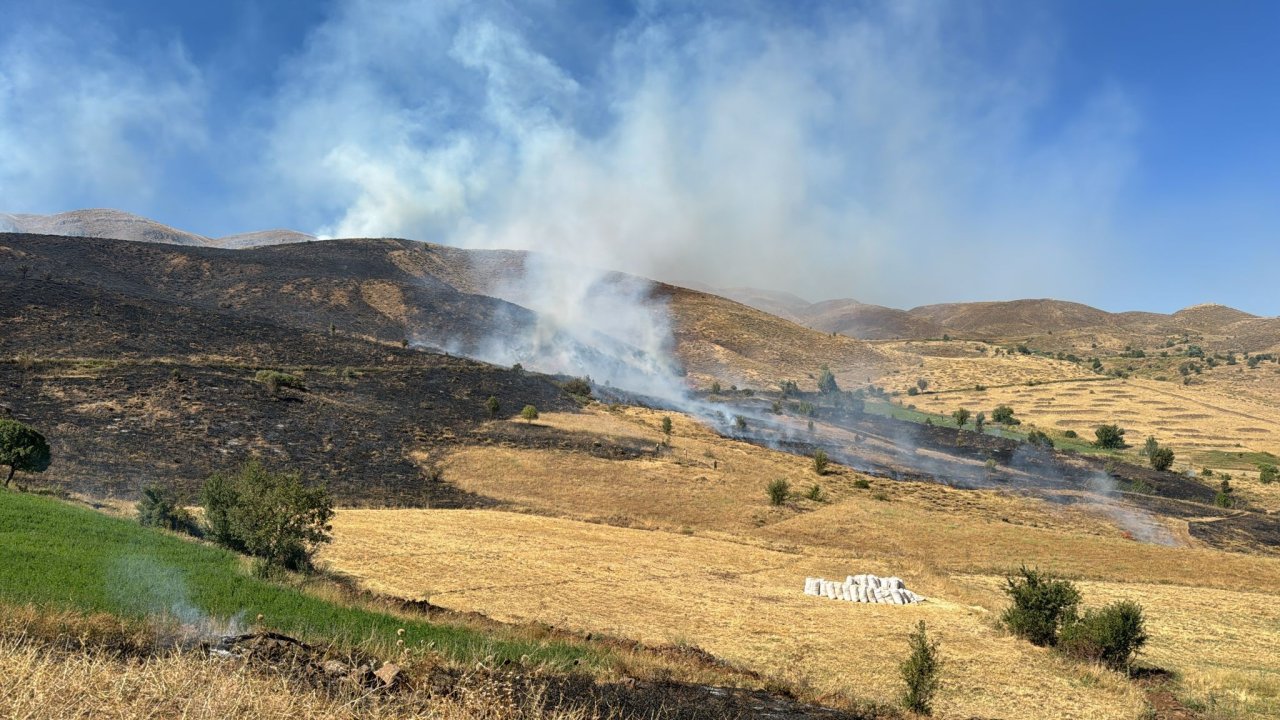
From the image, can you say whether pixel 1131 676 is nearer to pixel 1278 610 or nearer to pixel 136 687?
pixel 1278 610

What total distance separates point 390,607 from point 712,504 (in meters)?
28.6

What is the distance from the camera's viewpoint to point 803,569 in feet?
99.2

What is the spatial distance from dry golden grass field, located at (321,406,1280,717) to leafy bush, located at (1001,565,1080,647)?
79cm

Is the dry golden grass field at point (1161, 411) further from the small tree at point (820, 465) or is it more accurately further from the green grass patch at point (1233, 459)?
the small tree at point (820, 465)

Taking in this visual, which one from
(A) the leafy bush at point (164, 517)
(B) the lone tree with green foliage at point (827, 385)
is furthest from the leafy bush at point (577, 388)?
(A) the leafy bush at point (164, 517)

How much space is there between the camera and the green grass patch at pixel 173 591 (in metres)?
11.4

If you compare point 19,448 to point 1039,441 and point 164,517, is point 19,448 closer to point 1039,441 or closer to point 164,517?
point 164,517

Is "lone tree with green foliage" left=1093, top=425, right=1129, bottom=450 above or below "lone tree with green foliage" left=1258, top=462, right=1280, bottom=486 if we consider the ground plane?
above

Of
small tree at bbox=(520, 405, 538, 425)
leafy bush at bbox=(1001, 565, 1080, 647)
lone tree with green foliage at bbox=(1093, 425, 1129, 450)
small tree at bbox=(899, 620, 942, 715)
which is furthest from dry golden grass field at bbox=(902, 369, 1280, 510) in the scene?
small tree at bbox=(899, 620, 942, 715)

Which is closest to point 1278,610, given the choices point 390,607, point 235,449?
point 390,607

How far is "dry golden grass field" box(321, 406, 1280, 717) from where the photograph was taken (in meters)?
17.0

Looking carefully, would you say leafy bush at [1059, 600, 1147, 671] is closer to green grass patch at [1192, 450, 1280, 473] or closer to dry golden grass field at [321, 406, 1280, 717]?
dry golden grass field at [321, 406, 1280, 717]

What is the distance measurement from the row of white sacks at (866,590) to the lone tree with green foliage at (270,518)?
16348 millimetres

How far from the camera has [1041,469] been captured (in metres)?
62.5
